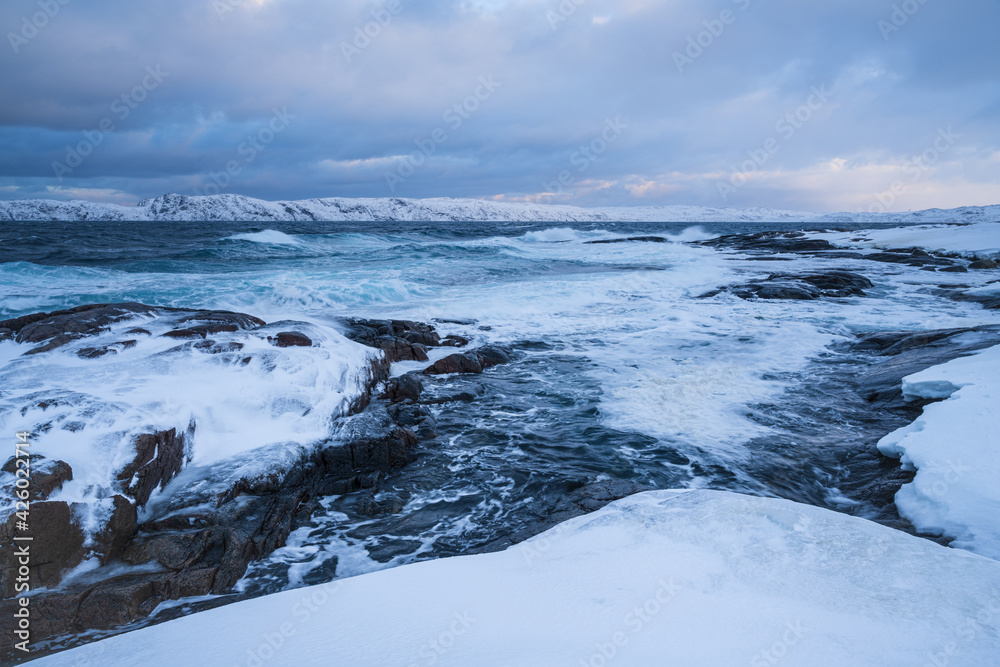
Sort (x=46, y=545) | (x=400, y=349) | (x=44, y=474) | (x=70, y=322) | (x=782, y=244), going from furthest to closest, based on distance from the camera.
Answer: (x=782, y=244) < (x=400, y=349) < (x=70, y=322) < (x=44, y=474) < (x=46, y=545)

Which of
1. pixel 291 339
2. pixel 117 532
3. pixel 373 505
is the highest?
pixel 291 339

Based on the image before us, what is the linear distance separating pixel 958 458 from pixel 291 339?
617cm

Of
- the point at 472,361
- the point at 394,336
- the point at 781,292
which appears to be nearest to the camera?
the point at 472,361

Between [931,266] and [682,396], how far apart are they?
1880 centimetres

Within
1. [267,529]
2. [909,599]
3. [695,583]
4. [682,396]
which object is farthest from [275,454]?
[682,396]

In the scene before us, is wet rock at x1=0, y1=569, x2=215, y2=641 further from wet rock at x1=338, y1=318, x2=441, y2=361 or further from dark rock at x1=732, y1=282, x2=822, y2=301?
dark rock at x1=732, y1=282, x2=822, y2=301

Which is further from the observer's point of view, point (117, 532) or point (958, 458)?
point (958, 458)

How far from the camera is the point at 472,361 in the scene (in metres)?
7.71

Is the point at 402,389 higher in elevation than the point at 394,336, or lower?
lower

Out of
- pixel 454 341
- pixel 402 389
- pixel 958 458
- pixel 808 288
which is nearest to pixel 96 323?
pixel 402 389

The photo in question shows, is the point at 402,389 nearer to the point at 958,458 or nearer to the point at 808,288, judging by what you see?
the point at 958,458

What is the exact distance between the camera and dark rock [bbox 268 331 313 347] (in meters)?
5.74

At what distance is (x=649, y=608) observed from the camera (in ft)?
7.04

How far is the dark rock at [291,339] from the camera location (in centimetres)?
574
